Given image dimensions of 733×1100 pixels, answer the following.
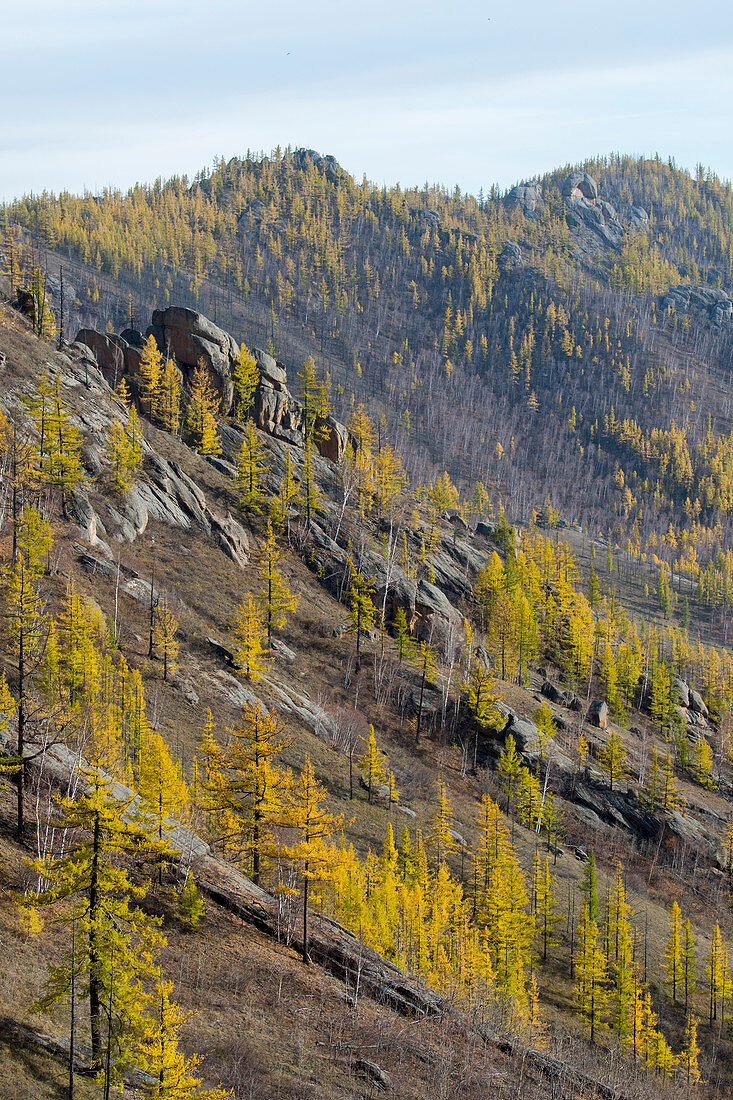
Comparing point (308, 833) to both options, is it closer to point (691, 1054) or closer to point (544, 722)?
point (691, 1054)

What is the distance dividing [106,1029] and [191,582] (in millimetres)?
53557

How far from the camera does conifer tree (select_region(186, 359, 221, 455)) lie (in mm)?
94312

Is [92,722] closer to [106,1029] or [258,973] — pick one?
[258,973]

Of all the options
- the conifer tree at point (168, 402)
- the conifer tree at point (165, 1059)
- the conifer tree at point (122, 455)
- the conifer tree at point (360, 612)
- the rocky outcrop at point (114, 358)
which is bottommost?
the conifer tree at point (360, 612)

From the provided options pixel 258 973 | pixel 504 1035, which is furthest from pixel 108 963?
pixel 504 1035

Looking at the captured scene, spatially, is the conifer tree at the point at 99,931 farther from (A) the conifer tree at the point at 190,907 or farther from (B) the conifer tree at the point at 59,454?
(B) the conifer tree at the point at 59,454

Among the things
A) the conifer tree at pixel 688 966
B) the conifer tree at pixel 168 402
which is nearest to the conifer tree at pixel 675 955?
the conifer tree at pixel 688 966

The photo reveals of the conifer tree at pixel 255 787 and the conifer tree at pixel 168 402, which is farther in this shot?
the conifer tree at pixel 168 402

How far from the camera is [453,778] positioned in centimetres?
7062

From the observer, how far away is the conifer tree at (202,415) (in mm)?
94312

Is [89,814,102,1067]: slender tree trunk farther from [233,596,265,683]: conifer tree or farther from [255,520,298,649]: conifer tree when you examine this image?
[255,520,298,649]: conifer tree

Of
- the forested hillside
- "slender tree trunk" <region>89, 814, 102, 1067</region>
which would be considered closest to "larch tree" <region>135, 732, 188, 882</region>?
the forested hillside

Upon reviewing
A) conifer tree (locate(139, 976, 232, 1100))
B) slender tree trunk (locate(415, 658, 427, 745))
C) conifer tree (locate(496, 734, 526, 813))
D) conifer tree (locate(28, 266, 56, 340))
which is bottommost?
conifer tree (locate(496, 734, 526, 813))

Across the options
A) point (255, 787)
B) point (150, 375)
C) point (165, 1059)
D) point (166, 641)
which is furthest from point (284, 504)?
point (165, 1059)
